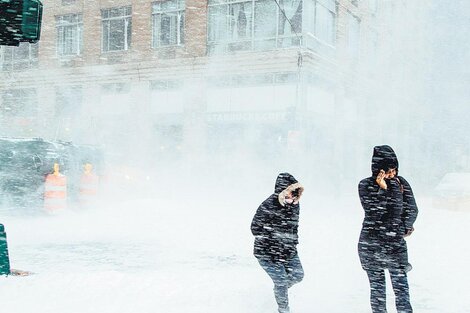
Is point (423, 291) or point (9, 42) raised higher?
point (9, 42)

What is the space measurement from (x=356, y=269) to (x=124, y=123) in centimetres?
2156

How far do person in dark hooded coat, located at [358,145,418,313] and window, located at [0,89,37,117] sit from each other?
28.7 metres

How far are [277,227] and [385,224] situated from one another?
0.98m

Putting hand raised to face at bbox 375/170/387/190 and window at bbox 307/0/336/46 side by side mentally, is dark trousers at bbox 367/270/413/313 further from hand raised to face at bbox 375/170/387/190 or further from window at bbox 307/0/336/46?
window at bbox 307/0/336/46

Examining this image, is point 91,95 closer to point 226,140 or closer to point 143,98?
point 143,98

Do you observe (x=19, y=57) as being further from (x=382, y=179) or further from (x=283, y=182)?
(x=382, y=179)

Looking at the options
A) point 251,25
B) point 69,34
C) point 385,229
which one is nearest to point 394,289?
→ point 385,229

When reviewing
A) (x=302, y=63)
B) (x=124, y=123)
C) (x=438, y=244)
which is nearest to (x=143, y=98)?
(x=124, y=123)

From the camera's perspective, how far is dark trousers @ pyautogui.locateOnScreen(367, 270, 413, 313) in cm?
478

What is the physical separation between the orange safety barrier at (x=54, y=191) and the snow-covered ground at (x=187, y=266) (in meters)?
0.34

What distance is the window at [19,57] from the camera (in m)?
31.5

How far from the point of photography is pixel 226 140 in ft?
81.5

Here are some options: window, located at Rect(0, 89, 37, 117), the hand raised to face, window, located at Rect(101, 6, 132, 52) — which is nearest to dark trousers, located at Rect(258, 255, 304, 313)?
the hand raised to face

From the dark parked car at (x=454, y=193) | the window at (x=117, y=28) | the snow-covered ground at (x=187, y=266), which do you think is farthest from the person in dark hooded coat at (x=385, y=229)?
the window at (x=117, y=28)
